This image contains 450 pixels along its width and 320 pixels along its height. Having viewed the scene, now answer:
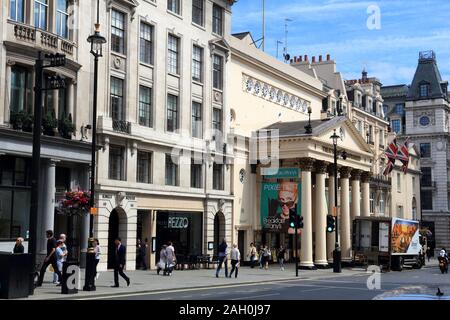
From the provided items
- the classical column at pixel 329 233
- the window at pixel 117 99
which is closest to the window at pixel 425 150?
the classical column at pixel 329 233

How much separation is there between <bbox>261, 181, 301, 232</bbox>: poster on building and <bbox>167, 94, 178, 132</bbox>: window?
36.6 feet

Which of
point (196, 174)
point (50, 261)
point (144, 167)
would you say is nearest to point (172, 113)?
point (144, 167)

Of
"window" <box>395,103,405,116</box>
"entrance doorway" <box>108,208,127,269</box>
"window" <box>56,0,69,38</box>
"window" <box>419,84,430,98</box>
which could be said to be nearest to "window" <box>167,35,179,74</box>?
"window" <box>56,0,69,38</box>

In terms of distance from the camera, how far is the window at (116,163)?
33750 mm

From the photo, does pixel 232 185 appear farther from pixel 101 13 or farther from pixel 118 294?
pixel 118 294

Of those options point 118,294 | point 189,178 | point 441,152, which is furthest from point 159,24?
point 441,152

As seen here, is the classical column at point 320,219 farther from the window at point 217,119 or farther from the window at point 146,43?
the window at point 146,43

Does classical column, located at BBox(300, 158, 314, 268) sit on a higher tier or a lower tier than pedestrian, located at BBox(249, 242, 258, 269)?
higher

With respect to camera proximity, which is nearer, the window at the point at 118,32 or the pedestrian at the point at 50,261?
the pedestrian at the point at 50,261

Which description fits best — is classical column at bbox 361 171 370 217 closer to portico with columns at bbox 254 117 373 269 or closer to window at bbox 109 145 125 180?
portico with columns at bbox 254 117 373 269

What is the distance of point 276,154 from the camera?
155 feet

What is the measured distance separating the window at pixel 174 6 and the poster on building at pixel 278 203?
1511cm

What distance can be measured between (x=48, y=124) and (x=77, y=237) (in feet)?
20.9

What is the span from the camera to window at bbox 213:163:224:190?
4334cm
